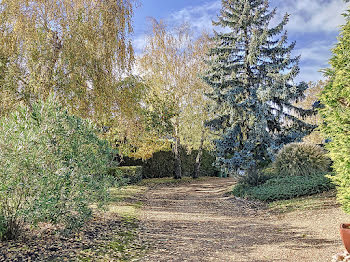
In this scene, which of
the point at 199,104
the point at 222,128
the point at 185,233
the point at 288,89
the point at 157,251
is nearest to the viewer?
the point at 157,251

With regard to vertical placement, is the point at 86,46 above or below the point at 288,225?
above

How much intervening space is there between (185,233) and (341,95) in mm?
3457

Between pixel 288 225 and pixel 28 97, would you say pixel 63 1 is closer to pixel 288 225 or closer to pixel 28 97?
pixel 28 97

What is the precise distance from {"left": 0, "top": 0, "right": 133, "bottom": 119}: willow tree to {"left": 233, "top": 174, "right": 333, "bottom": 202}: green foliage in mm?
5023

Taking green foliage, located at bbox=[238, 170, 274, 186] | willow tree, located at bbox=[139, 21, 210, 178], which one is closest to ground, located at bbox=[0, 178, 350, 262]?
green foliage, located at bbox=[238, 170, 274, 186]

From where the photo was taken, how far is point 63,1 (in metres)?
7.30

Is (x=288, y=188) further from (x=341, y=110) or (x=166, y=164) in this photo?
(x=166, y=164)

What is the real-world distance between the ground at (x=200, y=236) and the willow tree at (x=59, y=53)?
316cm

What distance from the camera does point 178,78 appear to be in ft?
49.9

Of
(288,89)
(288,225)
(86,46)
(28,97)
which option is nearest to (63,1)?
(86,46)

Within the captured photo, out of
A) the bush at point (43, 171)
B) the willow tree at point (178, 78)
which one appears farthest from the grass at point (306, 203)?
Result: the willow tree at point (178, 78)

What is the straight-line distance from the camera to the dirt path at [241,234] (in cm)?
400

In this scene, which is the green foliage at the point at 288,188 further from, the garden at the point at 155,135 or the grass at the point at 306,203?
the grass at the point at 306,203

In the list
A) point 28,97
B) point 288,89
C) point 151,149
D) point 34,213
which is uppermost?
point 288,89
